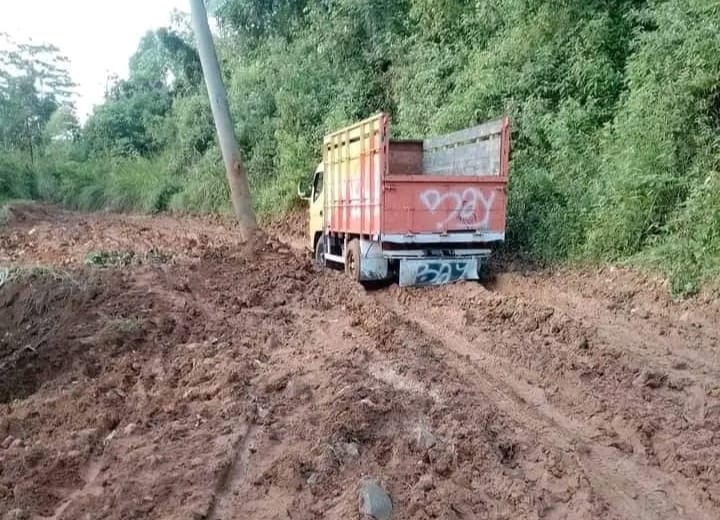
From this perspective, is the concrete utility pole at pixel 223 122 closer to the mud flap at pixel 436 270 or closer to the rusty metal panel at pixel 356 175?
the rusty metal panel at pixel 356 175

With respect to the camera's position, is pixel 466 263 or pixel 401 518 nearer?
pixel 401 518

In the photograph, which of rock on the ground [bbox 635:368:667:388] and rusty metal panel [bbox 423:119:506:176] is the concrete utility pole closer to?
rusty metal panel [bbox 423:119:506:176]

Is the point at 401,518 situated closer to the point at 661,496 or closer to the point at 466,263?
the point at 661,496

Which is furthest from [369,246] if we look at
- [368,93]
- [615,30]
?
[368,93]

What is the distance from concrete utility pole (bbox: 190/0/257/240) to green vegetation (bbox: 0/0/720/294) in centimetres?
418

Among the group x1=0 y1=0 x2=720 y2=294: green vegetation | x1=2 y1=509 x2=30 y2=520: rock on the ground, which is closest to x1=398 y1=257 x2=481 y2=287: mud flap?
x1=0 y1=0 x2=720 y2=294: green vegetation

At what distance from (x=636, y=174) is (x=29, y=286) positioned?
8.25 m

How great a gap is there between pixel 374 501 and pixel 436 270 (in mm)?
6471

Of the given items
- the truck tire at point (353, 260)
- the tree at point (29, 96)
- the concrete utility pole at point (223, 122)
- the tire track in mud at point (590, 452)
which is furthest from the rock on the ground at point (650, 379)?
the tree at point (29, 96)

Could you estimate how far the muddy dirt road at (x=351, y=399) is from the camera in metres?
3.96

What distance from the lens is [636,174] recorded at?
30.8 ft

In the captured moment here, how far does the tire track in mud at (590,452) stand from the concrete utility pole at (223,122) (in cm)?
734

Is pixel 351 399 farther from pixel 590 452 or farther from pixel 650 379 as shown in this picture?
pixel 650 379

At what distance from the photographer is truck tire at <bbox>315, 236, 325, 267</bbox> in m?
12.9
